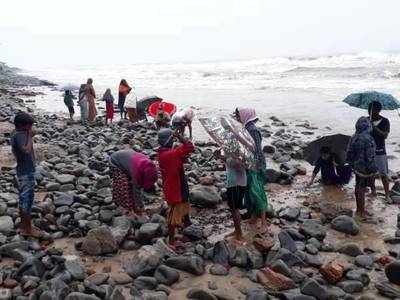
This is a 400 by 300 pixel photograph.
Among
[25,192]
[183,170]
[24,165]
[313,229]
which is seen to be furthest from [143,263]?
[313,229]

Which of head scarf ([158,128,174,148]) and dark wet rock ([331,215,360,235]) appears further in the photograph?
dark wet rock ([331,215,360,235])

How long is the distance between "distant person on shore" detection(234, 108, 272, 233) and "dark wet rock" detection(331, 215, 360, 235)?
3.55 ft

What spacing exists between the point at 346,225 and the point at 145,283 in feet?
10.9

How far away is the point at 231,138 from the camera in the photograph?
21.8 ft

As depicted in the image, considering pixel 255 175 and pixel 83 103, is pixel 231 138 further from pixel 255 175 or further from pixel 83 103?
pixel 83 103

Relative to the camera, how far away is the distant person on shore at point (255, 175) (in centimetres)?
710

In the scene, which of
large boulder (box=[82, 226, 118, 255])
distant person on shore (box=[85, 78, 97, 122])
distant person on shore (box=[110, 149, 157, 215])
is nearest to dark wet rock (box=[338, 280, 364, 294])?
large boulder (box=[82, 226, 118, 255])

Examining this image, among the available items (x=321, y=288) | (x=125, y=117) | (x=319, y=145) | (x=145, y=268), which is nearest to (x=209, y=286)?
(x=145, y=268)

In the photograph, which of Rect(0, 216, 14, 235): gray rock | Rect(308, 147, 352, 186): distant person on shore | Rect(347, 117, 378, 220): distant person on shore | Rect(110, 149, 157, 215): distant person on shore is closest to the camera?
Rect(0, 216, 14, 235): gray rock

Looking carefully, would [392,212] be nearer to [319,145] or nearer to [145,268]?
[319,145]

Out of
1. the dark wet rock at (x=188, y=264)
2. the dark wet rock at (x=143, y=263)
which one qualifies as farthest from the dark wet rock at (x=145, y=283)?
the dark wet rock at (x=188, y=264)

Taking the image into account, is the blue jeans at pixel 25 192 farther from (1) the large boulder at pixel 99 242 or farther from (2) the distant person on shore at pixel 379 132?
(2) the distant person on shore at pixel 379 132

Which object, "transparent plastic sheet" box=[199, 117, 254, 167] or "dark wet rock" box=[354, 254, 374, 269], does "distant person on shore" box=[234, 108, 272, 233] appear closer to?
"transparent plastic sheet" box=[199, 117, 254, 167]

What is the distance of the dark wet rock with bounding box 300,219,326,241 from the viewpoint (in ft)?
22.8
